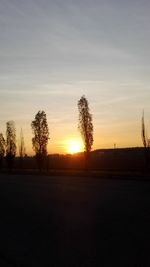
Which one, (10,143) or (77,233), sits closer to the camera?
(77,233)

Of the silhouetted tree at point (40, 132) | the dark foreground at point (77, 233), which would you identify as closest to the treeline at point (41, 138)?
the silhouetted tree at point (40, 132)

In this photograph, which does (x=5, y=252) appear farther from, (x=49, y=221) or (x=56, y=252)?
(x=49, y=221)

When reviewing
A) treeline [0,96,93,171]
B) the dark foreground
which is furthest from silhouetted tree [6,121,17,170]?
the dark foreground

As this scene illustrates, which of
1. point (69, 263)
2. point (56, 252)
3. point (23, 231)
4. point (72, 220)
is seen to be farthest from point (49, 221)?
point (69, 263)

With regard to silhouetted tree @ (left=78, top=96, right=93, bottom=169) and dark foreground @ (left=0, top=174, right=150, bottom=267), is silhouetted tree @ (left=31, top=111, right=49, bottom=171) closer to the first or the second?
silhouetted tree @ (left=78, top=96, right=93, bottom=169)

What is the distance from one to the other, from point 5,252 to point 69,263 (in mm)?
1963

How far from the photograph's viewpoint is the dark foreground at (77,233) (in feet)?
33.6

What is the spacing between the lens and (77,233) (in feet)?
42.8

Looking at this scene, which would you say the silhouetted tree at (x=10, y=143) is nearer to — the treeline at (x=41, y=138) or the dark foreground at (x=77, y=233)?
the treeline at (x=41, y=138)

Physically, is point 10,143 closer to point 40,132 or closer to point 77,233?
point 40,132

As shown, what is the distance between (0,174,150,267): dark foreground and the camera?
10.2m

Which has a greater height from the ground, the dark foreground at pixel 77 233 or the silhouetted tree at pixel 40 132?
the silhouetted tree at pixel 40 132

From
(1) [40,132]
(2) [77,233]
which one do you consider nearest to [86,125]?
(1) [40,132]

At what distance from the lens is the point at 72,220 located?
1548 cm
